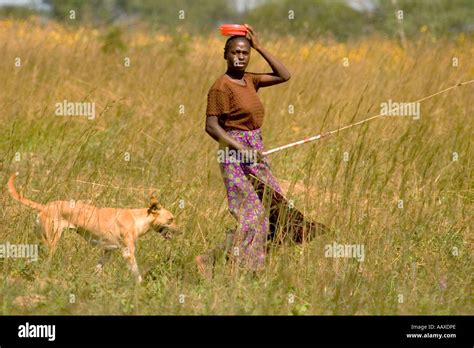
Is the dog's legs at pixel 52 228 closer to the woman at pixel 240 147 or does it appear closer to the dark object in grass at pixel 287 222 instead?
the woman at pixel 240 147

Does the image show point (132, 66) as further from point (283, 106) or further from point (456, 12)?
point (456, 12)

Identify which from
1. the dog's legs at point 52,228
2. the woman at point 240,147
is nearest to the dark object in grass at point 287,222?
the woman at point 240,147

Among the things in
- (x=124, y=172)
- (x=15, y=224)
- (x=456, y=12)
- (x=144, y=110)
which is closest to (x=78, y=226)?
(x=15, y=224)

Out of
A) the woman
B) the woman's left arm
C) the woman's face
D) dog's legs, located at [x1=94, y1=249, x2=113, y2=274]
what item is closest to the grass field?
dog's legs, located at [x1=94, y1=249, x2=113, y2=274]

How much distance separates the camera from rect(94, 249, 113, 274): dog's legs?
5.49 m

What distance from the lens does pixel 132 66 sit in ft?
32.8

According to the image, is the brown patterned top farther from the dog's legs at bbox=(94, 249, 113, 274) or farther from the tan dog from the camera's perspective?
the dog's legs at bbox=(94, 249, 113, 274)

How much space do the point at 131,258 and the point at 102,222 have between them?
380 mm

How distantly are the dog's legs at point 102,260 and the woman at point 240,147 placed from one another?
555mm

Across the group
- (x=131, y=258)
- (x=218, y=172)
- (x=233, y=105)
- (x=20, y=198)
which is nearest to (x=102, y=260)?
(x=131, y=258)

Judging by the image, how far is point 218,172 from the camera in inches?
277

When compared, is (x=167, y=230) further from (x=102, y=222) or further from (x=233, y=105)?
(x=233, y=105)

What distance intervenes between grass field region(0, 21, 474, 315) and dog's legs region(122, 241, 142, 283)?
48mm

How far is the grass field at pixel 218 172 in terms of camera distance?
5.13m
